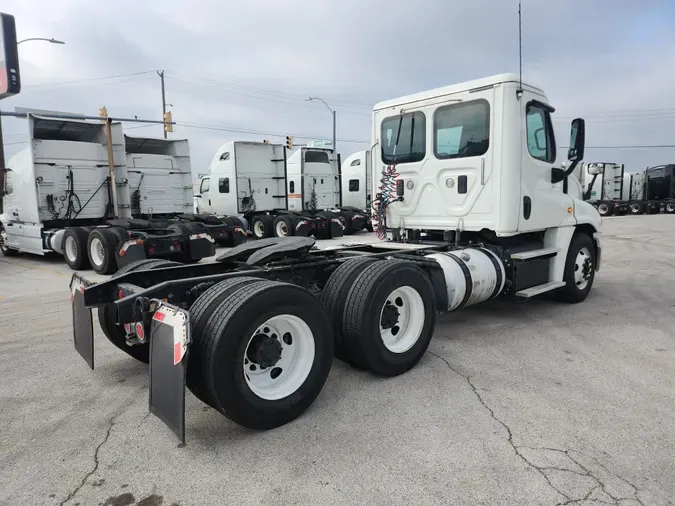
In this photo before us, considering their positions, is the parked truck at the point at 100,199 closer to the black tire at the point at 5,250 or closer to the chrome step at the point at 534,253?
the black tire at the point at 5,250

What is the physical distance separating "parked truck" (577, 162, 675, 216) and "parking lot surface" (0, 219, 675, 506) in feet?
114

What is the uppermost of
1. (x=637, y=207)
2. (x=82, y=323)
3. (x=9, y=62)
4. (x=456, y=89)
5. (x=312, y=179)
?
(x=9, y=62)

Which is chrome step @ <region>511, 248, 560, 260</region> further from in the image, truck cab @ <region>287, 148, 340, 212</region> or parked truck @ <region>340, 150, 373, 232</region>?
parked truck @ <region>340, 150, 373, 232</region>

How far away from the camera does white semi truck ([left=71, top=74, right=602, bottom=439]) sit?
3066mm

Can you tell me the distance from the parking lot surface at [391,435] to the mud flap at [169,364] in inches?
11.7

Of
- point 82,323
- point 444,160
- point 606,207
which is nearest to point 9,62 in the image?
point 82,323

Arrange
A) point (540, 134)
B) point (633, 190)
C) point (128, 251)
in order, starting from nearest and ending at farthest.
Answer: point (540, 134) < point (128, 251) < point (633, 190)

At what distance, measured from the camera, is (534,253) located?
6.04m

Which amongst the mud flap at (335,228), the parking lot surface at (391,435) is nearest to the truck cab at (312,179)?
the mud flap at (335,228)

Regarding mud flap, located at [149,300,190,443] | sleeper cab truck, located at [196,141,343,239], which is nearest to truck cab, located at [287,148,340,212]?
sleeper cab truck, located at [196,141,343,239]

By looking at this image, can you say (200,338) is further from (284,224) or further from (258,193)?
(258,193)

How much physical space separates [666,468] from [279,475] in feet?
7.30

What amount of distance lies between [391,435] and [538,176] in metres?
4.16

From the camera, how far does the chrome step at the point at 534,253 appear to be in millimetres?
5810
